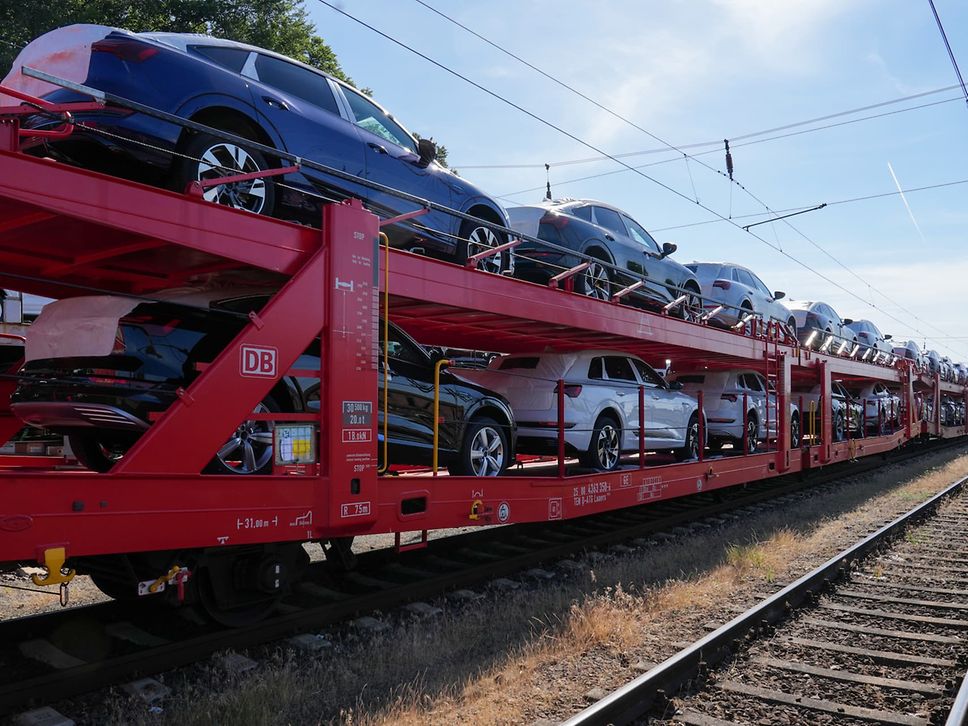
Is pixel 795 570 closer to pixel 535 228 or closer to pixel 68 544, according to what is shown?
pixel 535 228

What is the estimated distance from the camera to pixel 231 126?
206 inches

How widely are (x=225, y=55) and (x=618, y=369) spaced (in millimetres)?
5723

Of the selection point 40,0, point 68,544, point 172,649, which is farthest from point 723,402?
point 40,0

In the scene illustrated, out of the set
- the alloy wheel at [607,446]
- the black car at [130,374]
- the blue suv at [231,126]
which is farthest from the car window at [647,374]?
Answer: the black car at [130,374]

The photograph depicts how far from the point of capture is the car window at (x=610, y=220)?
10578 millimetres

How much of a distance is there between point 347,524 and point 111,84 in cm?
297

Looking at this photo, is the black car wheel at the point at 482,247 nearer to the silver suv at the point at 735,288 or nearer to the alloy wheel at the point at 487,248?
the alloy wheel at the point at 487,248

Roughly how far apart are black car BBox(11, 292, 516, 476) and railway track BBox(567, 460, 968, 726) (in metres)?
2.52

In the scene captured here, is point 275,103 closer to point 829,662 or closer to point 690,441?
point 829,662

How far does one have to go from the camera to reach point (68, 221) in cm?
398

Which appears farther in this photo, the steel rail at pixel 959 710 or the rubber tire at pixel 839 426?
the rubber tire at pixel 839 426

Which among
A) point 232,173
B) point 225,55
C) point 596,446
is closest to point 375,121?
point 225,55

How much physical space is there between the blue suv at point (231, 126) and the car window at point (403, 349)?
998mm

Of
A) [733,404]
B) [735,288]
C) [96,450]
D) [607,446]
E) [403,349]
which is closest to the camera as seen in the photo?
[96,450]
